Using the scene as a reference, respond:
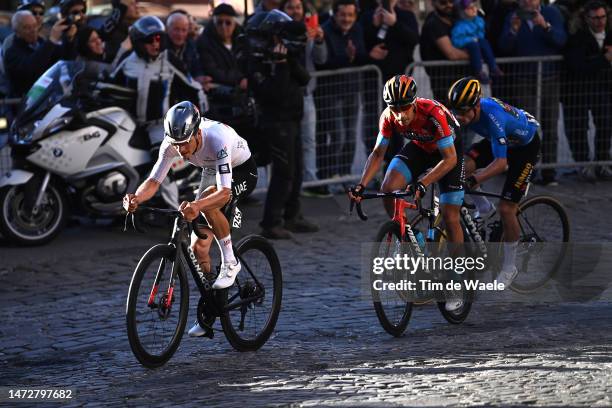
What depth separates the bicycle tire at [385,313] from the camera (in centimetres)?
913

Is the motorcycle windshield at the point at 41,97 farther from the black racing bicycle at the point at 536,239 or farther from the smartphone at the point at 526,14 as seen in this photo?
the smartphone at the point at 526,14

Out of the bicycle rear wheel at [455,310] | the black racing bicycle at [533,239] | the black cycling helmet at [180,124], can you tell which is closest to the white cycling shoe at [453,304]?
the bicycle rear wheel at [455,310]

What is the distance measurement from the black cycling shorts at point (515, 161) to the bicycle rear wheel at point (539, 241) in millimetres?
208

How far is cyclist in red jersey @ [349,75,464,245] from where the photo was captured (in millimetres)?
9398

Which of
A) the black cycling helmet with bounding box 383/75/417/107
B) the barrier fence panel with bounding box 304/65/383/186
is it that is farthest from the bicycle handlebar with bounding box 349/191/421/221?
the barrier fence panel with bounding box 304/65/383/186

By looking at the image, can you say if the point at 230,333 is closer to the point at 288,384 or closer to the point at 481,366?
the point at 288,384

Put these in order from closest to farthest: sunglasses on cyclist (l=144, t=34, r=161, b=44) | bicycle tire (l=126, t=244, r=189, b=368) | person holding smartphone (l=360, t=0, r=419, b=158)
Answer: bicycle tire (l=126, t=244, r=189, b=368) → sunglasses on cyclist (l=144, t=34, r=161, b=44) → person holding smartphone (l=360, t=0, r=419, b=158)

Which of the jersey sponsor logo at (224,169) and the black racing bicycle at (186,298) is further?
the jersey sponsor logo at (224,169)

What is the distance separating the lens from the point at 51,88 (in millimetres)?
12633

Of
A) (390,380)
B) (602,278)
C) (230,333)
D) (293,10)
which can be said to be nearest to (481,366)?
(390,380)

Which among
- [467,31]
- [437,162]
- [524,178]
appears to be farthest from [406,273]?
[467,31]

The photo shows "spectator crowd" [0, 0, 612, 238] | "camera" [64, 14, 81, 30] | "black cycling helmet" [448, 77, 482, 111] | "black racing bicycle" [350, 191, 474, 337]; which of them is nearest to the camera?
"black racing bicycle" [350, 191, 474, 337]

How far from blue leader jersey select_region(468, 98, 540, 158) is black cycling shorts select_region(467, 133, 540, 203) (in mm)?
78

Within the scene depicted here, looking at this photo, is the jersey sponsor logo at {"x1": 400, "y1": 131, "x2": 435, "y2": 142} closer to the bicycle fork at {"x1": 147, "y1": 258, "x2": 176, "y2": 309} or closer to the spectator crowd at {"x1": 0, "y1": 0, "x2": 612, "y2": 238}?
the bicycle fork at {"x1": 147, "y1": 258, "x2": 176, "y2": 309}
